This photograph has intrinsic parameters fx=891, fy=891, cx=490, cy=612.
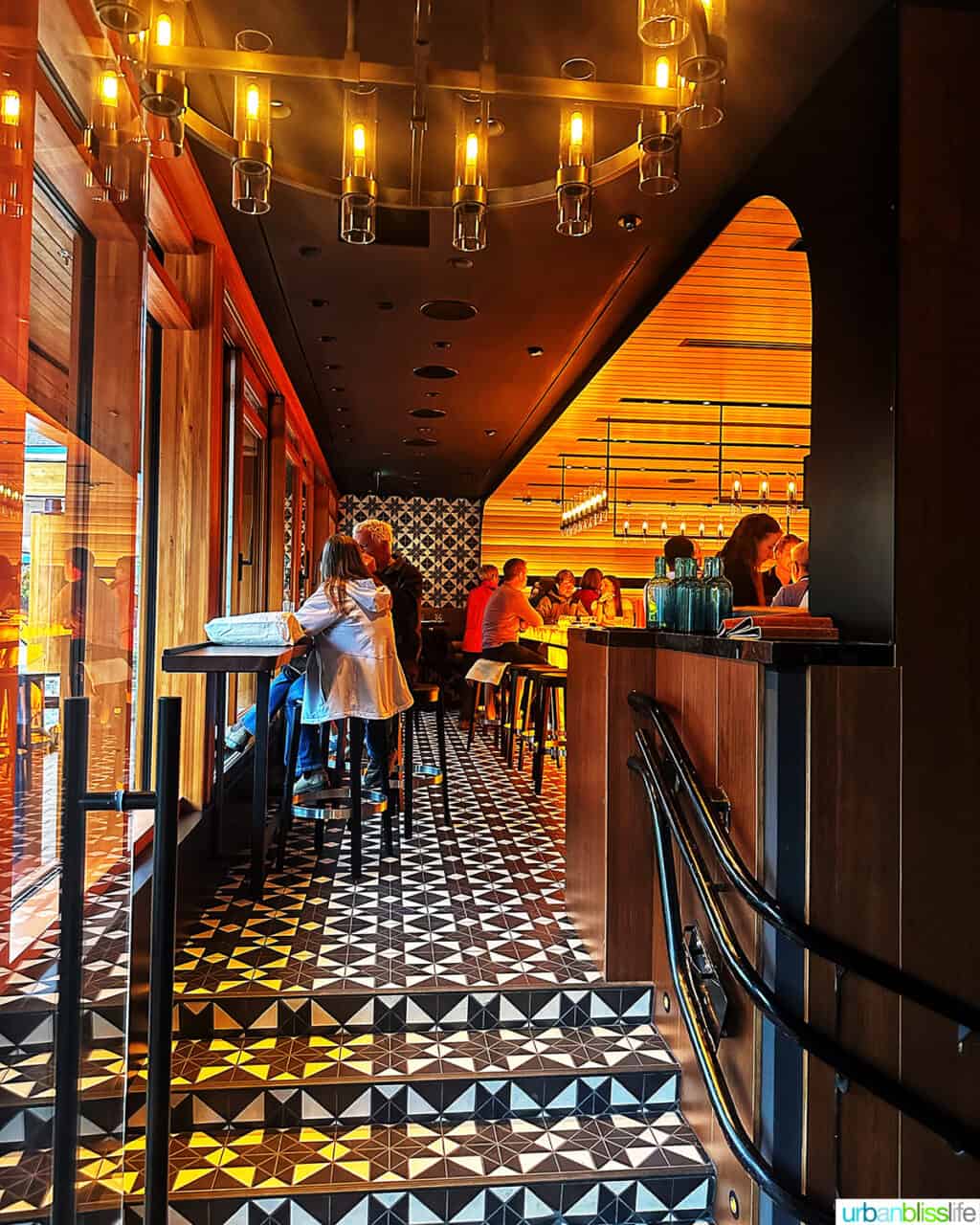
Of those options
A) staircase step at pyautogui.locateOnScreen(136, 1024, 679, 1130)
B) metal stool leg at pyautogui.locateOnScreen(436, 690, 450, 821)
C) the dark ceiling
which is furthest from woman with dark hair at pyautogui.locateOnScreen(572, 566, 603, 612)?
staircase step at pyautogui.locateOnScreen(136, 1024, 679, 1130)

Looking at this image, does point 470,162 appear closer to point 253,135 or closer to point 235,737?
point 253,135

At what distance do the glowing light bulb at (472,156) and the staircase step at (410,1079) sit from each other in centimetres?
255

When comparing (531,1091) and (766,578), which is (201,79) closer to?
(531,1091)

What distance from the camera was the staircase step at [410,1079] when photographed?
8.80 ft

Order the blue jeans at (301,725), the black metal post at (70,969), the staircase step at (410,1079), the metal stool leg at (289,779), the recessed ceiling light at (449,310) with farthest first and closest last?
1. the recessed ceiling light at (449,310)
2. the blue jeans at (301,725)
3. the metal stool leg at (289,779)
4. the staircase step at (410,1079)
5. the black metal post at (70,969)

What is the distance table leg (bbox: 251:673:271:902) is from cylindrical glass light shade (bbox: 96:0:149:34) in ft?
7.37

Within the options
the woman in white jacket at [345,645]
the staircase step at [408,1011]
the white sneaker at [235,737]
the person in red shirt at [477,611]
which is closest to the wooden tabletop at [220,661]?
the woman in white jacket at [345,645]

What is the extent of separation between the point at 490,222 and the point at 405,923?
129 inches

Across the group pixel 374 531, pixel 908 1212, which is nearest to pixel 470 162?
pixel 908 1212

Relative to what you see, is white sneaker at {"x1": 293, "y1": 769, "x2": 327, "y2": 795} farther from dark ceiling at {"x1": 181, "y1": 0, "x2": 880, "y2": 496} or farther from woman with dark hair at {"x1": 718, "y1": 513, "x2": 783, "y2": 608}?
dark ceiling at {"x1": 181, "y1": 0, "x2": 880, "y2": 496}

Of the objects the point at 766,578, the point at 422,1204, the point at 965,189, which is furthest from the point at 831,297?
the point at 766,578

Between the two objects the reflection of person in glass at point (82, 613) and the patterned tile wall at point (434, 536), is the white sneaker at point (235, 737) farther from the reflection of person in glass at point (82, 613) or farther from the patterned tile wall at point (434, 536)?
the patterned tile wall at point (434, 536)

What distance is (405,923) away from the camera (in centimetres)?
370

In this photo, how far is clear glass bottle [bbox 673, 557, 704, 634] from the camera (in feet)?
9.94
